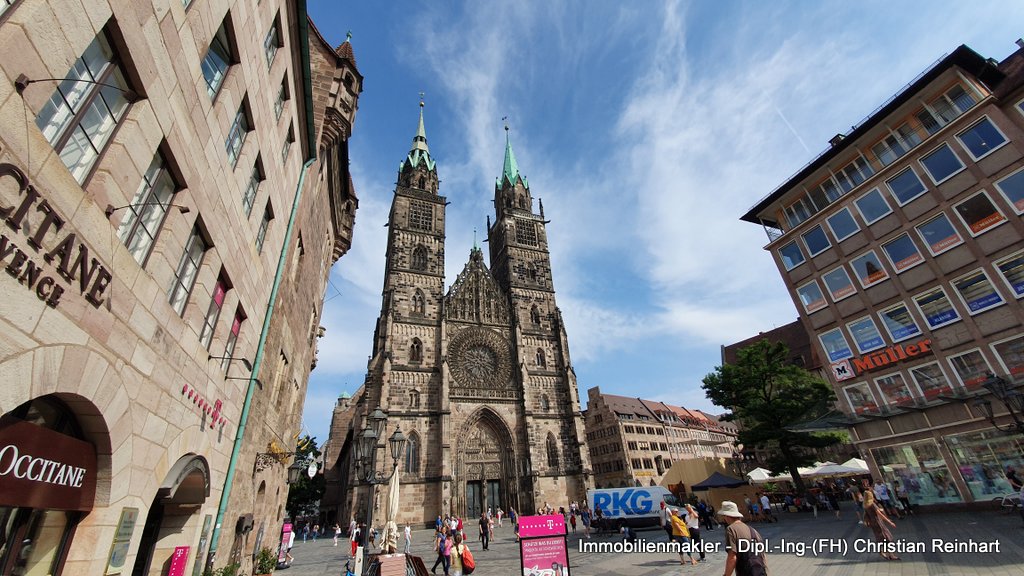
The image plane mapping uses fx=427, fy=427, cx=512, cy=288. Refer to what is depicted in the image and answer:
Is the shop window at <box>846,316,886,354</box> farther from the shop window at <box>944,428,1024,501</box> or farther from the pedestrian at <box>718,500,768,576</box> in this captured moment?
the pedestrian at <box>718,500,768,576</box>

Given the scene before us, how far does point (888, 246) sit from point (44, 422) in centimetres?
2558

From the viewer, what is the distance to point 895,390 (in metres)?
17.7

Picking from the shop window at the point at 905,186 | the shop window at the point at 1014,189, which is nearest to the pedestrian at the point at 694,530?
the shop window at the point at 1014,189

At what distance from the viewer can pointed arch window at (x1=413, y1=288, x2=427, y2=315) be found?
37384 mm

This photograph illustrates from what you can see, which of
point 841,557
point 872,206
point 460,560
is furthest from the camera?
point 872,206

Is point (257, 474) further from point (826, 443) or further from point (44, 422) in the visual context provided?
point (826, 443)

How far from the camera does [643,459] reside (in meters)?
56.8

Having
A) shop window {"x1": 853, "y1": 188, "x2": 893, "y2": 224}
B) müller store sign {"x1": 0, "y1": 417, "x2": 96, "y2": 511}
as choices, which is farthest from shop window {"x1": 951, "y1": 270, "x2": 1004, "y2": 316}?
müller store sign {"x1": 0, "y1": 417, "x2": 96, "y2": 511}

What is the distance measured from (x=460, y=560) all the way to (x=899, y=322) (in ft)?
64.6

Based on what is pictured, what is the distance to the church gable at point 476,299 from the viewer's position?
39.1 metres

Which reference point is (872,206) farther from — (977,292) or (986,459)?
(986,459)

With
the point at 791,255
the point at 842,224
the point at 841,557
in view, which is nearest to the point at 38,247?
the point at 841,557

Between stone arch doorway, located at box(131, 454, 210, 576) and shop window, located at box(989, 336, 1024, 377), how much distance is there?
23648 mm

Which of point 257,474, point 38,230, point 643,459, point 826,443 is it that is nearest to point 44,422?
point 38,230
